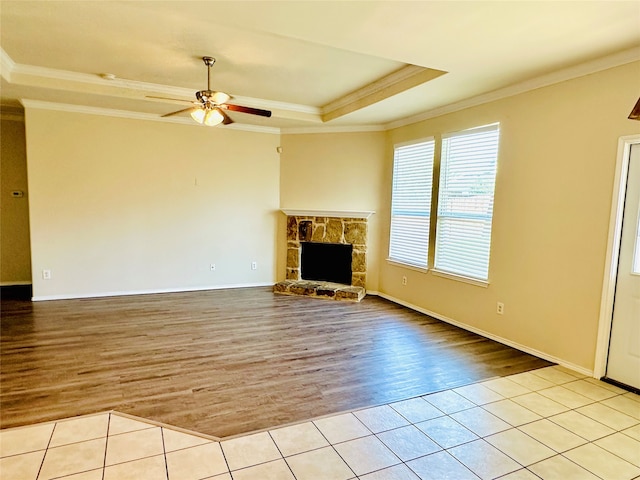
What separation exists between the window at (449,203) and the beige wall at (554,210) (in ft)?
0.52

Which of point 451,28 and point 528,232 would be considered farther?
point 528,232

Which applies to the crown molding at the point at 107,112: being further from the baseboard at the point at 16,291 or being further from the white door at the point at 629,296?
the white door at the point at 629,296

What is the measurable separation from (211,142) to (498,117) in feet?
13.6

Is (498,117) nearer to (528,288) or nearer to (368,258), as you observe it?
(528,288)

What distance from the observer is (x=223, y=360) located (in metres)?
3.39

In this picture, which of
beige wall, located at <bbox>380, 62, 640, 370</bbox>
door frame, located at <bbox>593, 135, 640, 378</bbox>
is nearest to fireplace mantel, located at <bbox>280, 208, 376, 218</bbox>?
beige wall, located at <bbox>380, 62, 640, 370</bbox>

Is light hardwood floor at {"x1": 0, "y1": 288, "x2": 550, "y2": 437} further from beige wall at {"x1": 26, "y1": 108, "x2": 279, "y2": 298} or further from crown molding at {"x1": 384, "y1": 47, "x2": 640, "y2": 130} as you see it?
crown molding at {"x1": 384, "y1": 47, "x2": 640, "y2": 130}

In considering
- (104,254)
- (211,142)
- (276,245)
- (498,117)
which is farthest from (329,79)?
(104,254)

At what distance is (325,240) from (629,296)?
13.1 feet

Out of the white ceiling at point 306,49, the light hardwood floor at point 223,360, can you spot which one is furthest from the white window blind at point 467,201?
the light hardwood floor at point 223,360

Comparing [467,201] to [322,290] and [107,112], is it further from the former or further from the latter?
[107,112]

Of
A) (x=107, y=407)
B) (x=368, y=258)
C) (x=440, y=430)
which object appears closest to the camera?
(x=440, y=430)

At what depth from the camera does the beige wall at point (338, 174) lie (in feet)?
19.5

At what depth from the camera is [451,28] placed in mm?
2559
